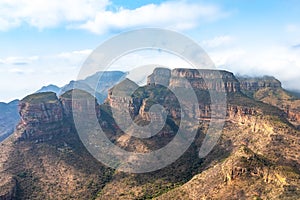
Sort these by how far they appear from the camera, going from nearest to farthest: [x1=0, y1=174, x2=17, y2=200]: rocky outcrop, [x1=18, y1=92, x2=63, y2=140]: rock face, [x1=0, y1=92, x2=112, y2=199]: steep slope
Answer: [x1=0, y1=174, x2=17, y2=200]: rocky outcrop → [x1=0, y1=92, x2=112, y2=199]: steep slope → [x1=18, y1=92, x2=63, y2=140]: rock face

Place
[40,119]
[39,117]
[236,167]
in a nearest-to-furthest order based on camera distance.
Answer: [236,167] < [39,117] < [40,119]

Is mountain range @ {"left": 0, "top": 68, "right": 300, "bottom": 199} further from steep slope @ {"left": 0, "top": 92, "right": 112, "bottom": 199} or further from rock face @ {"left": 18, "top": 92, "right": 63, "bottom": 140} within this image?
rock face @ {"left": 18, "top": 92, "right": 63, "bottom": 140}

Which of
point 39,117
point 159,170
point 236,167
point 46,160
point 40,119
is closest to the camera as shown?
point 236,167

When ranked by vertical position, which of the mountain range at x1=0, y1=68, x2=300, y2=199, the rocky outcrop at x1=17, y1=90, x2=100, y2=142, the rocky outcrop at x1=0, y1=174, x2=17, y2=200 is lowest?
the rocky outcrop at x1=0, y1=174, x2=17, y2=200

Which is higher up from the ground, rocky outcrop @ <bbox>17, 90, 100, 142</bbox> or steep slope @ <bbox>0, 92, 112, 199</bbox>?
rocky outcrop @ <bbox>17, 90, 100, 142</bbox>

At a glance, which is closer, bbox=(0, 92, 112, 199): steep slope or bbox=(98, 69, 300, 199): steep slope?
bbox=(98, 69, 300, 199): steep slope

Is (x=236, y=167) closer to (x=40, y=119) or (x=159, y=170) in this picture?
(x=159, y=170)

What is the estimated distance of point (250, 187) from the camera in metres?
96.9

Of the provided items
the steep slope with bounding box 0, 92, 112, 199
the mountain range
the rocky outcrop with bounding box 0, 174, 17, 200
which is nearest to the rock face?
the steep slope with bounding box 0, 92, 112, 199

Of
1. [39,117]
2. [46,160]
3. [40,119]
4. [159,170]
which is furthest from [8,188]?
[159,170]

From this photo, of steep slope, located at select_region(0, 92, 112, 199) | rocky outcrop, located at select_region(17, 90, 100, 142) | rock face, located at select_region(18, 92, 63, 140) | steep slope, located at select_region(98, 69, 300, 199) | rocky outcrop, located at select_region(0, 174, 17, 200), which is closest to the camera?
steep slope, located at select_region(98, 69, 300, 199)

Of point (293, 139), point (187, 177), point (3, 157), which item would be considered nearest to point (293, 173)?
point (293, 139)

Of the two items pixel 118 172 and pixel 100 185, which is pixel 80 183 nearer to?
pixel 100 185

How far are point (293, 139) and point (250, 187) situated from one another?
54.5 meters
